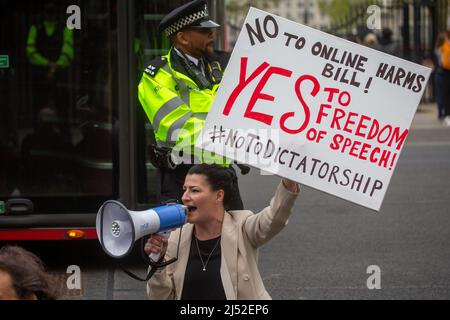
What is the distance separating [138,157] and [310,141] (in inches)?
168

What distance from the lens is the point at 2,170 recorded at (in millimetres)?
9094

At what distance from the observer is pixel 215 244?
489 centimetres

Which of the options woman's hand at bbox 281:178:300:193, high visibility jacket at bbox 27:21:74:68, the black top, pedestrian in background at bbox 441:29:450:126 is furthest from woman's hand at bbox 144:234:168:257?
pedestrian in background at bbox 441:29:450:126

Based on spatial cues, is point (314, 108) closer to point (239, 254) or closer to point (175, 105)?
point (239, 254)

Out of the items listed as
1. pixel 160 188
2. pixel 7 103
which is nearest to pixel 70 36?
pixel 7 103

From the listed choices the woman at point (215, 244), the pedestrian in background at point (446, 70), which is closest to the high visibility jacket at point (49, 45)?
the woman at point (215, 244)

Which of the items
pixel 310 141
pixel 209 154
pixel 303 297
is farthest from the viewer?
pixel 303 297

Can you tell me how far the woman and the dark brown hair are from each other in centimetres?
89

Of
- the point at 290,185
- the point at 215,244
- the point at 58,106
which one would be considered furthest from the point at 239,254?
the point at 58,106

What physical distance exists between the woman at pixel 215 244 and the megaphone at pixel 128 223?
378 millimetres

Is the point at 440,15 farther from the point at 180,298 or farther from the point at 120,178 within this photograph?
the point at 180,298

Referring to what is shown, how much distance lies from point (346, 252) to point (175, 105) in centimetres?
392

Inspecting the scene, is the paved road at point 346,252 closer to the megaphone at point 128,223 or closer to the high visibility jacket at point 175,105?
the high visibility jacket at point 175,105

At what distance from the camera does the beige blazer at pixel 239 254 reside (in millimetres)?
4738
